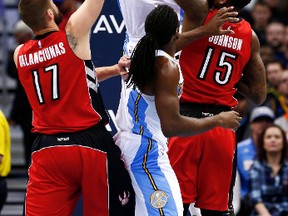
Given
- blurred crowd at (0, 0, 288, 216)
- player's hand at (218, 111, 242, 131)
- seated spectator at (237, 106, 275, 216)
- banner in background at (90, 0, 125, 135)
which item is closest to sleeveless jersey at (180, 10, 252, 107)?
player's hand at (218, 111, 242, 131)

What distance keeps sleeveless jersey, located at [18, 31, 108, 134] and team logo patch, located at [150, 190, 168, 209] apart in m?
0.72

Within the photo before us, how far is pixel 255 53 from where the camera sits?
26.2 feet

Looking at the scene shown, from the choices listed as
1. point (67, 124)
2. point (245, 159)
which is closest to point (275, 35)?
point (245, 159)

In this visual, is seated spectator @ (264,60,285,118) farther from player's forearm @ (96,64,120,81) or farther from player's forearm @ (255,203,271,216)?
player's forearm @ (96,64,120,81)

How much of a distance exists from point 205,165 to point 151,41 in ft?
4.33

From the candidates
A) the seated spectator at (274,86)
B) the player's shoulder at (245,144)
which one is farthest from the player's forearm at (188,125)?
the seated spectator at (274,86)

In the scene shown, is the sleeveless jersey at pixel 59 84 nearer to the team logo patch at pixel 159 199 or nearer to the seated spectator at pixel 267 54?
the team logo patch at pixel 159 199

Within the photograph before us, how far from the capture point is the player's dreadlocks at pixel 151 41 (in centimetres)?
709

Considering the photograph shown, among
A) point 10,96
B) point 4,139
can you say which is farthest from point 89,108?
point 10,96

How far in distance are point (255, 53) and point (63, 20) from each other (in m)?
1.56

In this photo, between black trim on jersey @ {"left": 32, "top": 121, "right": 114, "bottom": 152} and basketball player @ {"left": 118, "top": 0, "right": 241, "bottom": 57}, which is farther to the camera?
basketball player @ {"left": 118, "top": 0, "right": 241, "bottom": 57}

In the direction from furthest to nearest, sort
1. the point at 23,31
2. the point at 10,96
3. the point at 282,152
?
the point at 10,96
the point at 23,31
the point at 282,152

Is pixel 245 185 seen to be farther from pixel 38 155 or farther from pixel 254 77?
pixel 38 155

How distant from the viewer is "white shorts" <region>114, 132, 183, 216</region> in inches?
285
